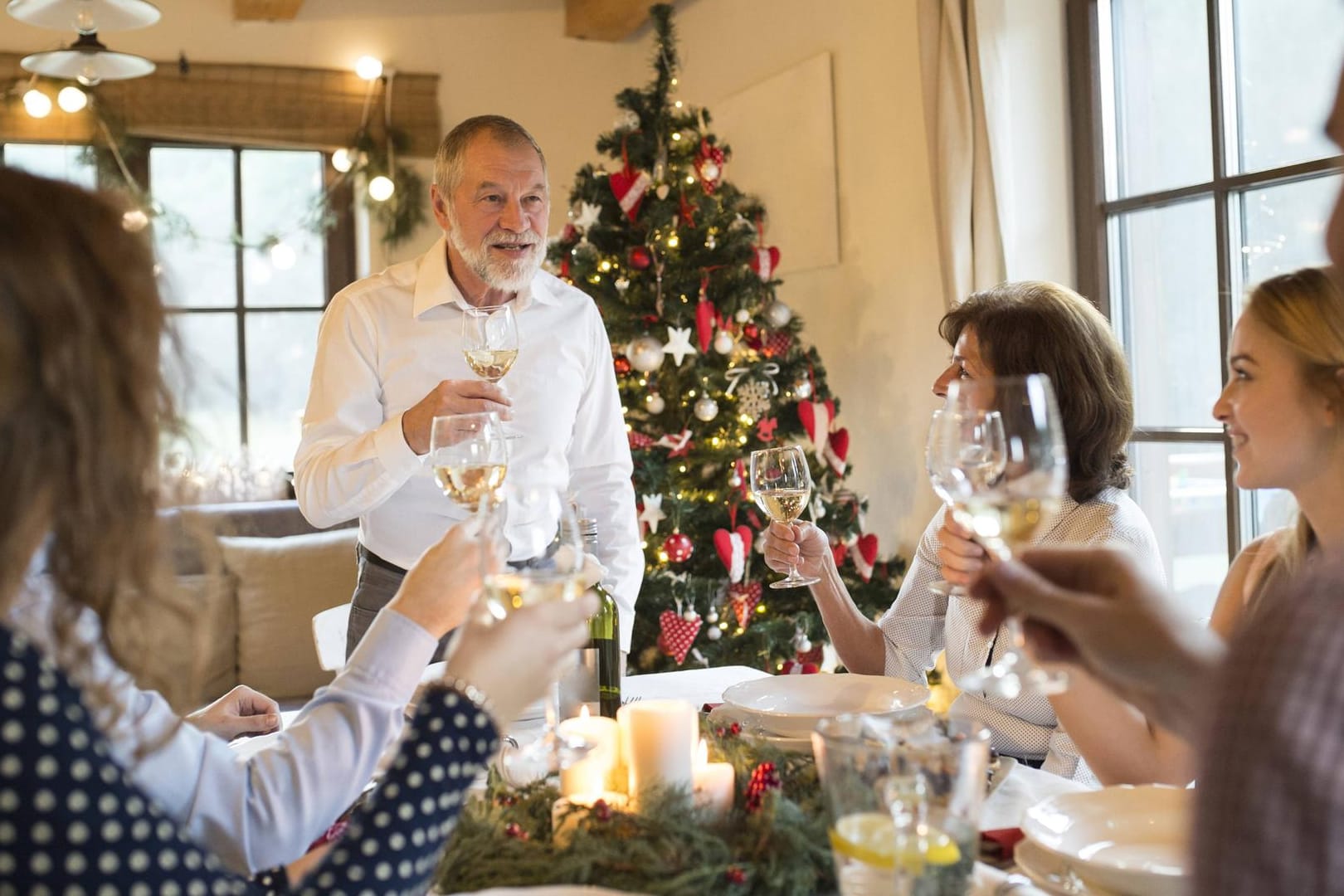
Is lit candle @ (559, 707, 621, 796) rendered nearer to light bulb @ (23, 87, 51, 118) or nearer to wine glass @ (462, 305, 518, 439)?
wine glass @ (462, 305, 518, 439)

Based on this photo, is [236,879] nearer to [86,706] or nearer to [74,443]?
[86,706]

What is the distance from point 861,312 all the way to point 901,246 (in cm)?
34

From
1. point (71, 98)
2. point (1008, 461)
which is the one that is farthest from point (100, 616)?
point (71, 98)

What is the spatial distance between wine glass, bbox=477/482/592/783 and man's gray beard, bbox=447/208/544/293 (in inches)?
58.7

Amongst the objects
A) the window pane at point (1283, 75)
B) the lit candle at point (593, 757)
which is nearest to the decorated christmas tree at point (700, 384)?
the window pane at point (1283, 75)

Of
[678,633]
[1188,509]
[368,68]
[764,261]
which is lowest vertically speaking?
[678,633]

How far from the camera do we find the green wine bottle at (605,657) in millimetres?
1618

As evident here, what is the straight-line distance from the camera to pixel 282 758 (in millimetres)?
1116

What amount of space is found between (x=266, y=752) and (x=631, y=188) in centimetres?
303

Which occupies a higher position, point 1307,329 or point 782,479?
point 1307,329

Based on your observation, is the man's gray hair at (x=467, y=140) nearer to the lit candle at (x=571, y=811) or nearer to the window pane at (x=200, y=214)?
the lit candle at (x=571, y=811)

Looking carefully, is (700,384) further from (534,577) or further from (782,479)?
(534,577)

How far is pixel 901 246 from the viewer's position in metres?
4.02

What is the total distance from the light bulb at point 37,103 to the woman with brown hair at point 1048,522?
14.5ft
